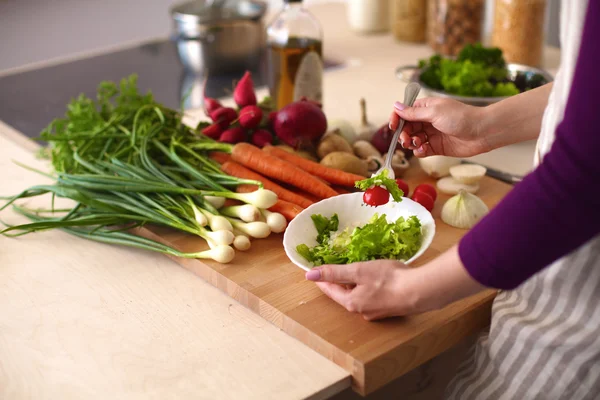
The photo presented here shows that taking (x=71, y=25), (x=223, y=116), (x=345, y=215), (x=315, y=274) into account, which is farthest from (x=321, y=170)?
(x=71, y=25)

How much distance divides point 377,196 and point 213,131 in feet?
1.57

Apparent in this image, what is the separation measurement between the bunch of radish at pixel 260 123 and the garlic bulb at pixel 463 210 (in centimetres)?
33

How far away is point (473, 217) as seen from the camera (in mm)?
1257

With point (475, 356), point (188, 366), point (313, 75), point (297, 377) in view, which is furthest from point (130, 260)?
point (313, 75)

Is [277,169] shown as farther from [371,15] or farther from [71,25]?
[71,25]

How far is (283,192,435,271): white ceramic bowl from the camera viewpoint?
3.67 ft

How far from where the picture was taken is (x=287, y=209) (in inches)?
50.6

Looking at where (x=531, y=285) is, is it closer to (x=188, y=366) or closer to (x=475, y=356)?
(x=475, y=356)

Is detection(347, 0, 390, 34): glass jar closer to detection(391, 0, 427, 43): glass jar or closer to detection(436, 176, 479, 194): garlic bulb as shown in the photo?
detection(391, 0, 427, 43): glass jar

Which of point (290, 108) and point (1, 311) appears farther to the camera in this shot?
point (290, 108)

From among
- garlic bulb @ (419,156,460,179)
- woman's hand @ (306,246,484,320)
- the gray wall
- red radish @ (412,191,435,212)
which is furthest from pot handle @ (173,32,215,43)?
the gray wall

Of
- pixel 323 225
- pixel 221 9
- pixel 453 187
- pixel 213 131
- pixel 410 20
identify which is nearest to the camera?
pixel 323 225

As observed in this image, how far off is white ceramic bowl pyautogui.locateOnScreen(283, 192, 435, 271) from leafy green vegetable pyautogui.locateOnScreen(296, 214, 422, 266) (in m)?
0.02

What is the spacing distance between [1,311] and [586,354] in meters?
0.85
